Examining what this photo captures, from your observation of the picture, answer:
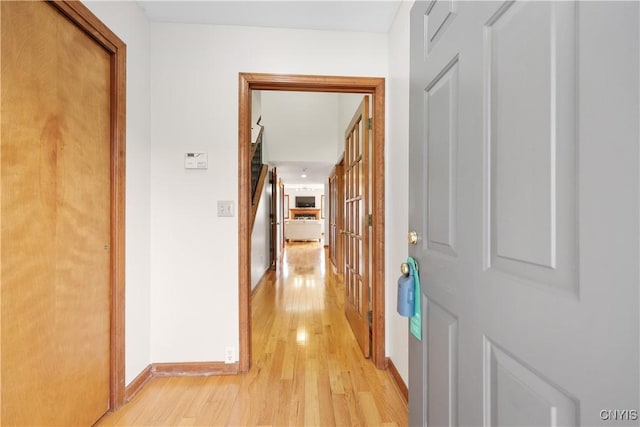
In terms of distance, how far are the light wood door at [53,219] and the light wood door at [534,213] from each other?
4.75 feet

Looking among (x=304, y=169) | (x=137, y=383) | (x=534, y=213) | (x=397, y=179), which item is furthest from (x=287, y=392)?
(x=304, y=169)

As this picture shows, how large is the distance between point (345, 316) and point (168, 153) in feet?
7.04

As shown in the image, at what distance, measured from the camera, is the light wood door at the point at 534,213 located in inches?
15.4

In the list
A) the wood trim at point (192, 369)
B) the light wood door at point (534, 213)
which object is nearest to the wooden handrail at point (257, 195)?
the wood trim at point (192, 369)

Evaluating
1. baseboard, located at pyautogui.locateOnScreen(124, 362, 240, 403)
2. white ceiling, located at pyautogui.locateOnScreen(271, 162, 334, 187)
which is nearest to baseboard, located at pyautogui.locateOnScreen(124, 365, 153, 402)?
baseboard, located at pyautogui.locateOnScreen(124, 362, 240, 403)

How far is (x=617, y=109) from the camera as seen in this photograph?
39 cm

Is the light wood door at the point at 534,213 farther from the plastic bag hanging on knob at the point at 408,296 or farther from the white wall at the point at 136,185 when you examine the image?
the white wall at the point at 136,185

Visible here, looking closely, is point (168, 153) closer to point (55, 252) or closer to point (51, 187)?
point (51, 187)

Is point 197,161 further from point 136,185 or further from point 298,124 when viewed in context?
point 298,124

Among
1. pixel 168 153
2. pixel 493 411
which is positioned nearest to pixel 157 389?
pixel 168 153

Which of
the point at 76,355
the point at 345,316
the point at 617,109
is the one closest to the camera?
the point at 617,109

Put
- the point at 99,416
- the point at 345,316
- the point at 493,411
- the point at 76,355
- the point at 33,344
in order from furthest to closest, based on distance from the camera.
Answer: the point at 345,316 < the point at 99,416 < the point at 76,355 < the point at 33,344 < the point at 493,411

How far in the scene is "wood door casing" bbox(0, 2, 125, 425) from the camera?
40.8 inches

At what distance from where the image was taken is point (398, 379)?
1747 millimetres
